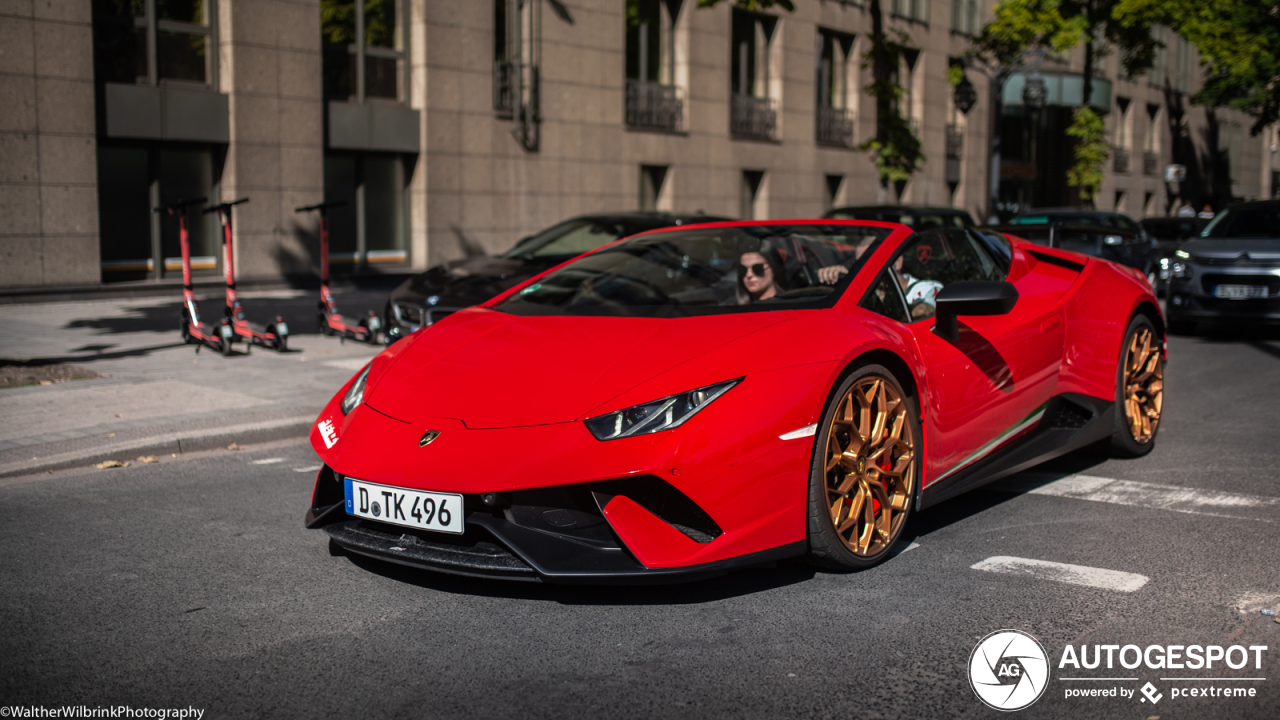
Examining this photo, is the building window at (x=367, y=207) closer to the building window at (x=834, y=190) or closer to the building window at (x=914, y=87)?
the building window at (x=834, y=190)

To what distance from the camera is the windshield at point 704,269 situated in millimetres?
5020

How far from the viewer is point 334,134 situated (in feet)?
62.4

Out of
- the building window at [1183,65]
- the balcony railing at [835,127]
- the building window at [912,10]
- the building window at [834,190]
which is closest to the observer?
the balcony railing at [835,127]

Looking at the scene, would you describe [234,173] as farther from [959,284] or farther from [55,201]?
[959,284]

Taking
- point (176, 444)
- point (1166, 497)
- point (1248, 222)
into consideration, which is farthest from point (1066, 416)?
point (1248, 222)

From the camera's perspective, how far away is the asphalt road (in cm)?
312

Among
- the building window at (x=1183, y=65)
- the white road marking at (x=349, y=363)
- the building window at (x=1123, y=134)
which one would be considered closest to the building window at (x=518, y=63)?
the white road marking at (x=349, y=363)

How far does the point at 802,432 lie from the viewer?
3842 mm

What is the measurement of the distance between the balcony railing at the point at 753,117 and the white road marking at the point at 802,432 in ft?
77.4

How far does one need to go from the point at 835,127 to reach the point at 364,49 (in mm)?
14716

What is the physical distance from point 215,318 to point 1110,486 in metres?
11.5

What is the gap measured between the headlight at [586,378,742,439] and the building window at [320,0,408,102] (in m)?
16.7

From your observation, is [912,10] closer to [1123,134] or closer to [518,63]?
[518,63]

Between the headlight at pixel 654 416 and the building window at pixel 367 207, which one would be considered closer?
the headlight at pixel 654 416
